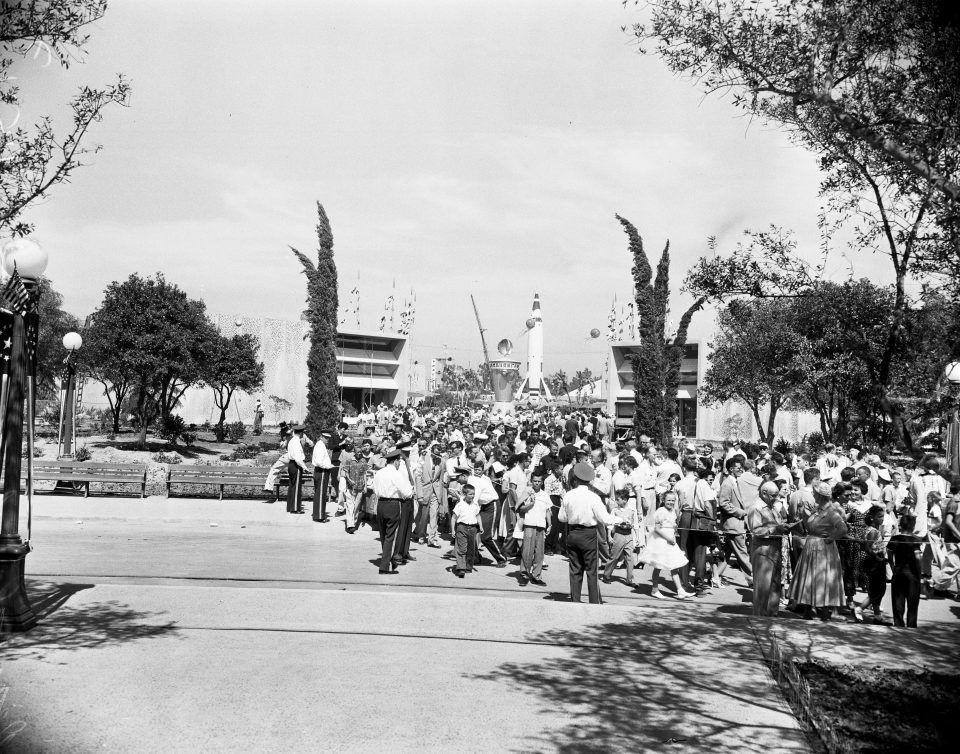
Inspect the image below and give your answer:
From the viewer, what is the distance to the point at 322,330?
26156 millimetres

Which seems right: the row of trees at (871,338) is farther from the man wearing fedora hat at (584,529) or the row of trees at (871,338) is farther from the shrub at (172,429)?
the shrub at (172,429)

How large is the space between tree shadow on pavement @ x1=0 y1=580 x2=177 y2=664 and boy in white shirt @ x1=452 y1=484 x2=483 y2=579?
428 cm

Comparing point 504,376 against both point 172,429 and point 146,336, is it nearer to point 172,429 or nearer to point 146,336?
point 172,429

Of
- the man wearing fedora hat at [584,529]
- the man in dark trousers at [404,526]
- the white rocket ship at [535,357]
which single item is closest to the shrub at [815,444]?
the man in dark trousers at [404,526]

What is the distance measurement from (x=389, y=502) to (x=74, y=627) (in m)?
4.34

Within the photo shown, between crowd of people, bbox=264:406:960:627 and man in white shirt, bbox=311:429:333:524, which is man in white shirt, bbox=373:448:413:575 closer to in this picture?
crowd of people, bbox=264:406:960:627

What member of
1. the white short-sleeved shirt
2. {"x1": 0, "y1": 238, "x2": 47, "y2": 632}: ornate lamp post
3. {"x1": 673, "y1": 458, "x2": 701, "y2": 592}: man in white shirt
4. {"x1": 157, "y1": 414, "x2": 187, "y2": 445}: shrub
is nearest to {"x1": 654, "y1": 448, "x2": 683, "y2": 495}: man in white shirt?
{"x1": 673, "y1": 458, "x2": 701, "y2": 592}: man in white shirt

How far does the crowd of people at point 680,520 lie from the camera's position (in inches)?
364

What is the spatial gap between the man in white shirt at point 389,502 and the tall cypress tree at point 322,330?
14582 mm

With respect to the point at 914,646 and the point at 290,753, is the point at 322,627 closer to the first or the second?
the point at 290,753

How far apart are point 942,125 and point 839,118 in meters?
0.79

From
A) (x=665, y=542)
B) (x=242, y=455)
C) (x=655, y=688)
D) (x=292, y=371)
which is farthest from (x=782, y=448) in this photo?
(x=292, y=371)

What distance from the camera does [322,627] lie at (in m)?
7.95

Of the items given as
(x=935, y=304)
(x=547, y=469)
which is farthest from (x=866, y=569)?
(x=547, y=469)
